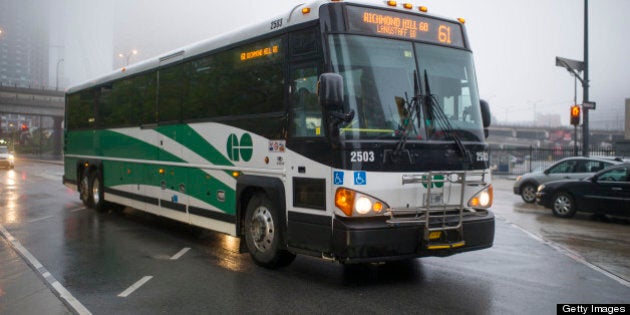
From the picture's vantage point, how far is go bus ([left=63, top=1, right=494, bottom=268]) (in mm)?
6457

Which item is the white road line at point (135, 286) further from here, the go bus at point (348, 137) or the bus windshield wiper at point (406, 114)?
the bus windshield wiper at point (406, 114)

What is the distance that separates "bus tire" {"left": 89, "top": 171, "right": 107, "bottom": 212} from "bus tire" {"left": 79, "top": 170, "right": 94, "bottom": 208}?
0.15 m

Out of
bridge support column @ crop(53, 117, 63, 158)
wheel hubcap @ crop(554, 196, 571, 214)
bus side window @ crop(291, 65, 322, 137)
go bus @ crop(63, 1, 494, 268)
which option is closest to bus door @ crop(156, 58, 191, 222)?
go bus @ crop(63, 1, 494, 268)

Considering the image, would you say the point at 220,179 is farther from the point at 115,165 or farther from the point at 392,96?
the point at 115,165

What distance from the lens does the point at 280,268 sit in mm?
7812

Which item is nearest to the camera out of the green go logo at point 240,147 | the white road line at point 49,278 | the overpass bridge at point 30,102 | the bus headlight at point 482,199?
the white road line at point 49,278

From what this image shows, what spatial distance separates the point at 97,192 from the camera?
1437 cm

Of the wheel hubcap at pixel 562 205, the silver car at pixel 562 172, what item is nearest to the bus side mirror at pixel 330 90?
the wheel hubcap at pixel 562 205

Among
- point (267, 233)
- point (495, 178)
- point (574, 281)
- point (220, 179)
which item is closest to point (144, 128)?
point (220, 179)

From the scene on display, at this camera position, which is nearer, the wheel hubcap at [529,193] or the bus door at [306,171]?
the bus door at [306,171]

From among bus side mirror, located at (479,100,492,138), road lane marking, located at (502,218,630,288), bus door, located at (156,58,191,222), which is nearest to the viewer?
road lane marking, located at (502,218,630,288)

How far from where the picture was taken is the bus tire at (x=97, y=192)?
555 inches

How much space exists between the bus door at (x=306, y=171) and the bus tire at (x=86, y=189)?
9370mm

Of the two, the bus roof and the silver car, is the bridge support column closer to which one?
the bus roof
